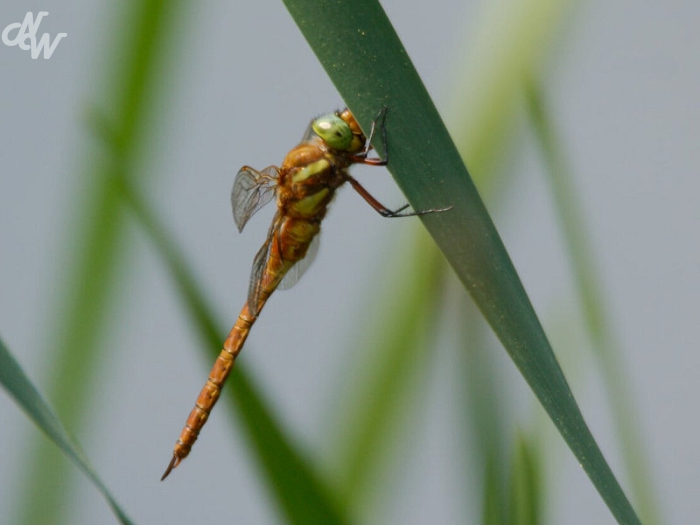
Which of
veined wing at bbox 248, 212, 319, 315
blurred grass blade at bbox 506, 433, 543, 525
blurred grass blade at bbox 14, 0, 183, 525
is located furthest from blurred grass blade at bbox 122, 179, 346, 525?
veined wing at bbox 248, 212, 319, 315

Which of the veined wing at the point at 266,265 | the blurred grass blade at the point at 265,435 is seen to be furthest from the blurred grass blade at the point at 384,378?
the veined wing at the point at 266,265

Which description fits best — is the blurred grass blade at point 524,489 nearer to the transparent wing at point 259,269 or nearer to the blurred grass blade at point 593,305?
the blurred grass blade at point 593,305

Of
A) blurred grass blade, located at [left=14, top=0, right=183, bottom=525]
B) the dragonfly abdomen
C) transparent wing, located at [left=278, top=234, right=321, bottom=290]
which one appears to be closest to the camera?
blurred grass blade, located at [left=14, top=0, right=183, bottom=525]

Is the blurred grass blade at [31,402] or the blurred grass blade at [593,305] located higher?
the blurred grass blade at [31,402]

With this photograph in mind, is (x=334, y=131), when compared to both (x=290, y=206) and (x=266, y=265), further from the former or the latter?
(x=266, y=265)

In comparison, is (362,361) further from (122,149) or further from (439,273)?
(122,149)

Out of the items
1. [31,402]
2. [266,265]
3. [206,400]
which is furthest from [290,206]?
[31,402]

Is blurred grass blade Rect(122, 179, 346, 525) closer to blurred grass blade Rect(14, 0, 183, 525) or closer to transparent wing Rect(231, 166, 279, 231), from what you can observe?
blurred grass blade Rect(14, 0, 183, 525)
